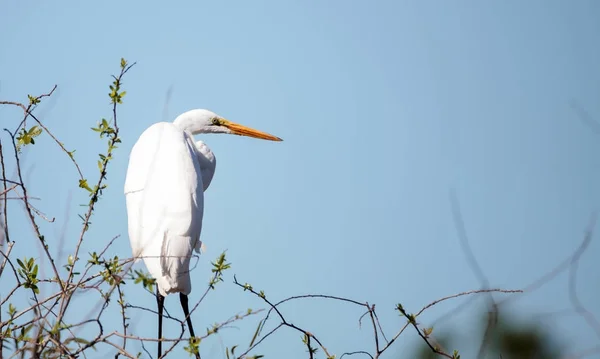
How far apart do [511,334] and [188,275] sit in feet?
27.8

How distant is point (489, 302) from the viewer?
7.39ft

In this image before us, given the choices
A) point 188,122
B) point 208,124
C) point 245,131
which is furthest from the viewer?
point 245,131

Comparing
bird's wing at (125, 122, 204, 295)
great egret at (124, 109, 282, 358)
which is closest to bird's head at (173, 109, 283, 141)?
great egret at (124, 109, 282, 358)

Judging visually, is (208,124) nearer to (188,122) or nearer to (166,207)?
(188,122)

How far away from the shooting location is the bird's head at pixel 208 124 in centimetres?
654

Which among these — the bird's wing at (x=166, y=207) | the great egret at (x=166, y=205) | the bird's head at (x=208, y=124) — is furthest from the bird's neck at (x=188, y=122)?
the bird's wing at (x=166, y=207)

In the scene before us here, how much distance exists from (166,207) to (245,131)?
2.35 metres

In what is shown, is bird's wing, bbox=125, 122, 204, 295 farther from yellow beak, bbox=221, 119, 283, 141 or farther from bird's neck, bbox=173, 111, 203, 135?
yellow beak, bbox=221, 119, 283, 141

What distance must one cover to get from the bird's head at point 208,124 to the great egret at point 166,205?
56 centimetres

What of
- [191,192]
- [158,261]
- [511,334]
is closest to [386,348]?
[158,261]

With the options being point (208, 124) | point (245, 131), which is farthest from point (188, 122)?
point (245, 131)

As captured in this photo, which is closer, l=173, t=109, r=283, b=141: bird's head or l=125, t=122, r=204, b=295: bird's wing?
l=125, t=122, r=204, b=295: bird's wing

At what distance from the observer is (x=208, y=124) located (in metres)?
6.73

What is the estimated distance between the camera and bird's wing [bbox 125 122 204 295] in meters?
4.67
